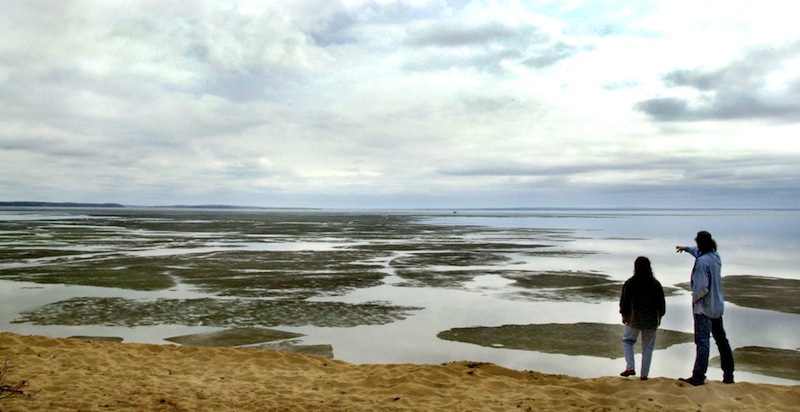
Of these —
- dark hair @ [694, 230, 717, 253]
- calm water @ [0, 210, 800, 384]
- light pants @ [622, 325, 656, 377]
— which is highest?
dark hair @ [694, 230, 717, 253]

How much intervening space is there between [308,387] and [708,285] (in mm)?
7023

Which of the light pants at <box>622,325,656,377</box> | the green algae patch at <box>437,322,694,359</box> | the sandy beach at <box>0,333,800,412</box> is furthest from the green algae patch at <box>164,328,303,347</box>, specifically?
the light pants at <box>622,325,656,377</box>

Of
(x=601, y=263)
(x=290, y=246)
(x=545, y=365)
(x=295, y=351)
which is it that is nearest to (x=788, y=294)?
(x=601, y=263)

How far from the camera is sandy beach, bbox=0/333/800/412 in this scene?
873 centimetres

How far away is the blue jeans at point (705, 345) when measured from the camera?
9.48m

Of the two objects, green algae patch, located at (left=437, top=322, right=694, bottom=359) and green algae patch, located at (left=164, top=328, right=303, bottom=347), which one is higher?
green algae patch, located at (left=437, top=322, right=694, bottom=359)

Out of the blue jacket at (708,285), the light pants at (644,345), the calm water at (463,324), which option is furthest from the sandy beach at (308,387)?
the calm water at (463,324)

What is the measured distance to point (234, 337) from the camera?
14305mm

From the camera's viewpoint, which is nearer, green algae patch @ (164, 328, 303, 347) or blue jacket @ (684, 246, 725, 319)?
blue jacket @ (684, 246, 725, 319)

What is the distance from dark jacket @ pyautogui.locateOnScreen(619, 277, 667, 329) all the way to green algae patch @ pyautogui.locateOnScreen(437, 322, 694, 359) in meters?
3.27

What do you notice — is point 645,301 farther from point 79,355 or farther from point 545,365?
point 79,355

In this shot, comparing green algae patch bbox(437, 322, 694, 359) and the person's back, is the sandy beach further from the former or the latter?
green algae patch bbox(437, 322, 694, 359)

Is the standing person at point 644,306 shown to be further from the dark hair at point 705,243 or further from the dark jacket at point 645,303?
the dark hair at point 705,243

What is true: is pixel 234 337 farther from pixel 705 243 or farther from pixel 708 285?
pixel 705 243
